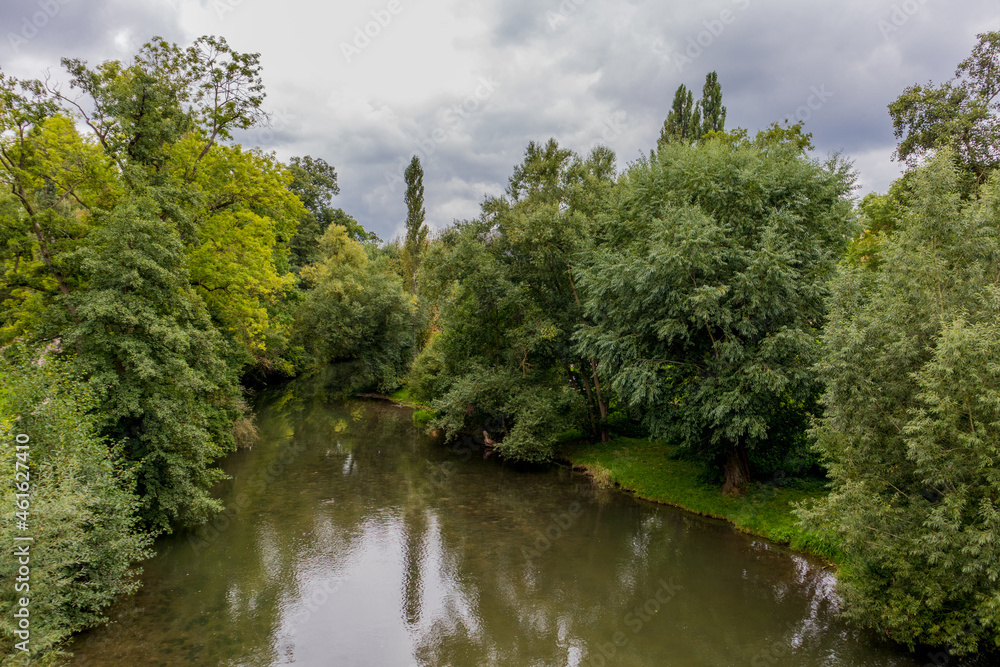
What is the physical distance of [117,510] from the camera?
1049 cm

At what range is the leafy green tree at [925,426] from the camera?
8227 mm

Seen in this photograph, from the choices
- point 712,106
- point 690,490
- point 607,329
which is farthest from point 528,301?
point 712,106

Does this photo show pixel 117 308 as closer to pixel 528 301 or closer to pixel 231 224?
pixel 231 224

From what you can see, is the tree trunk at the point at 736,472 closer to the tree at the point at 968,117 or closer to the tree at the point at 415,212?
the tree at the point at 968,117

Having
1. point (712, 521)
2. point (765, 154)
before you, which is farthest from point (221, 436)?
point (765, 154)

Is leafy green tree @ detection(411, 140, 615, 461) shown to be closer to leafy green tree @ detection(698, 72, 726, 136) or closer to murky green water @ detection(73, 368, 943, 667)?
murky green water @ detection(73, 368, 943, 667)

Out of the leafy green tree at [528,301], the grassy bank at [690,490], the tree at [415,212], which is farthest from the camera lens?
the tree at [415,212]

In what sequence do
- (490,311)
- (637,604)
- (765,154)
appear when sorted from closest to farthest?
(637,604) → (765,154) → (490,311)

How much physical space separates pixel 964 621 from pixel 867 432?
3.31 meters

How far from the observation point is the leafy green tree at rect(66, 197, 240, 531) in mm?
12078

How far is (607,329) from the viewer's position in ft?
66.0

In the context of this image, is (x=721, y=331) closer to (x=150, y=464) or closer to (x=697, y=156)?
(x=697, y=156)

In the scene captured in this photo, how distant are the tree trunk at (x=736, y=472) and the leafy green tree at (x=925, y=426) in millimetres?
7404

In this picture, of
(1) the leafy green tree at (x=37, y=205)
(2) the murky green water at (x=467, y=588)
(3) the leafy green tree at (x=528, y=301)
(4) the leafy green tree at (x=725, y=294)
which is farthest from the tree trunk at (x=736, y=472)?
(1) the leafy green tree at (x=37, y=205)
